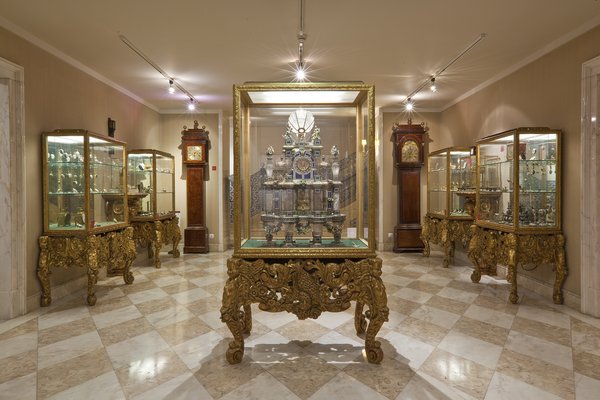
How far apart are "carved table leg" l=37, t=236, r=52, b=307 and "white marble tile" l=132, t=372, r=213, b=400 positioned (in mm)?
2626

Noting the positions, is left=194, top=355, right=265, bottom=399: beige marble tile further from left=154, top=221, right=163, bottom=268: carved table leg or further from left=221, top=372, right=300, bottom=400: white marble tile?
left=154, top=221, right=163, bottom=268: carved table leg

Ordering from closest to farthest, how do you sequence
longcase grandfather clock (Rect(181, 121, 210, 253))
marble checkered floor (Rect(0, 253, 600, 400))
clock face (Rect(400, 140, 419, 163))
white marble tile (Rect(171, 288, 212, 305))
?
1. marble checkered floor (Rect(0, 253, 600, 400))
2. white marble tile (Rect(171, 288, 212, 305))
3. longcase grandfather clock (Rect(181, 121, 210, 253))
4. clock face (Rect(400, 140, 419, 163))

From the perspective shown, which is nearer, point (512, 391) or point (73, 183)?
point (512, 391)

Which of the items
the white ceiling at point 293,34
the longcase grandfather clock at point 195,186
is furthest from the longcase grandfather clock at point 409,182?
the longcase grandfather clock at point 195,186

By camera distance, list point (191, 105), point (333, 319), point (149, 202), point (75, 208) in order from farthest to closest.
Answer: point (191, 105) < point (149, 202) < point (75, 208) < point (333, 319)

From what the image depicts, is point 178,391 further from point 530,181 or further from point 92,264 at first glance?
point 530,181

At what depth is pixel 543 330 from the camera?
3.11 metres

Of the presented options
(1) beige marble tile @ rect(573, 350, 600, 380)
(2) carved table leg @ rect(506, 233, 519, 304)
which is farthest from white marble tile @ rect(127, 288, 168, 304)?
(2) carved table leg @ rect(506, 233, 519, 304)

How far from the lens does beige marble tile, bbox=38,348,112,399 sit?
2.23m

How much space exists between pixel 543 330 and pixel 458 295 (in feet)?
3.67

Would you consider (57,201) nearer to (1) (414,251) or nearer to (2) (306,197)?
(2) (306,197)

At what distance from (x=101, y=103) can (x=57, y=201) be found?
1.93 meters

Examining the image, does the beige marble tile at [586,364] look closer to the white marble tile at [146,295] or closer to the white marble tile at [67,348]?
the white marble tile at [67,348]

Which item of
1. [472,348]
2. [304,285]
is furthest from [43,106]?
[472,348]
